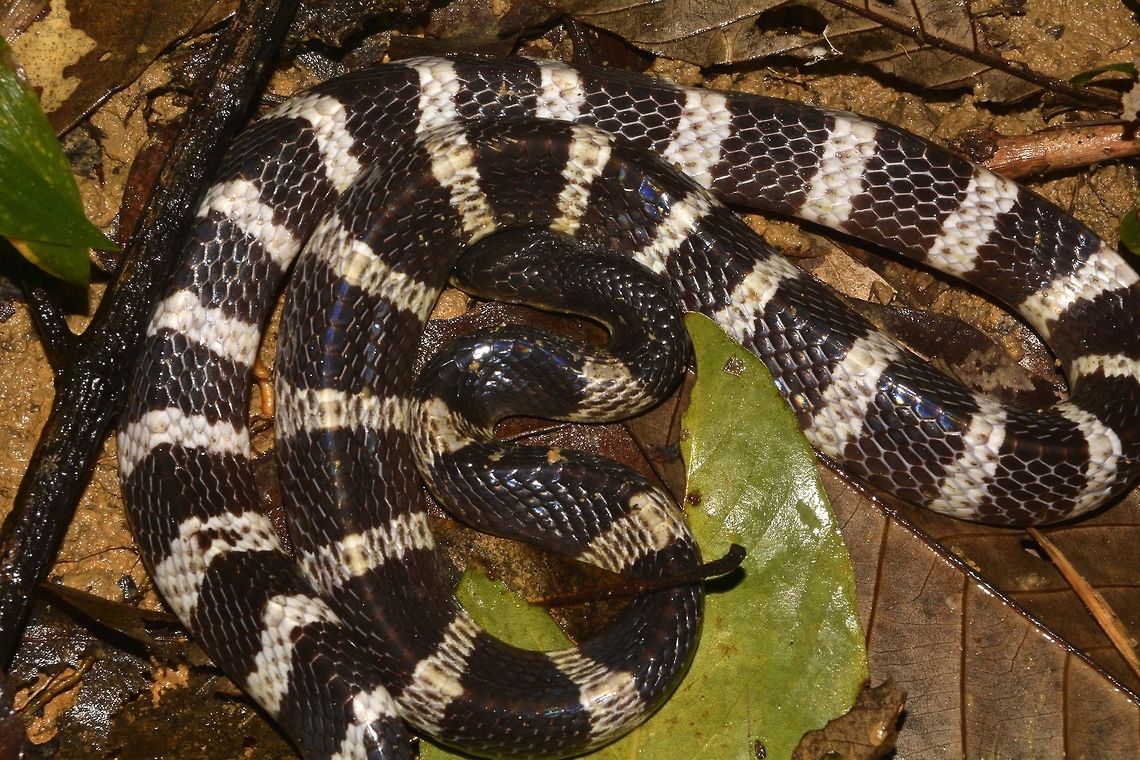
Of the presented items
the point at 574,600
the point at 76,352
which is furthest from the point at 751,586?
the point at 76,352

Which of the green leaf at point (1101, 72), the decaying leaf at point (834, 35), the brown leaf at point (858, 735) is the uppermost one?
the decaying leaf at point (834, 35)

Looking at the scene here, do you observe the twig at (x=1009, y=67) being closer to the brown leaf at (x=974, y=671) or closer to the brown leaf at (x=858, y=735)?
the brown leaf at (x=974, y=671)

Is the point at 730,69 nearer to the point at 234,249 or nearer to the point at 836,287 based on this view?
the point at 836,287

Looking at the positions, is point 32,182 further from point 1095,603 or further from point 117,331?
point 1095,603

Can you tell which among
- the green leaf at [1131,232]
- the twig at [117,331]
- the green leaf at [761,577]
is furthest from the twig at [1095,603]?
the twig at [117,331]

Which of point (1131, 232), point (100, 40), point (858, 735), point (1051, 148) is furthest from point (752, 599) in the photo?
point (100, 40)

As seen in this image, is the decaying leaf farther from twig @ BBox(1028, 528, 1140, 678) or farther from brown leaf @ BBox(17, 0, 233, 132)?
twig @ BBox(1028, 528, 1140, 678)
